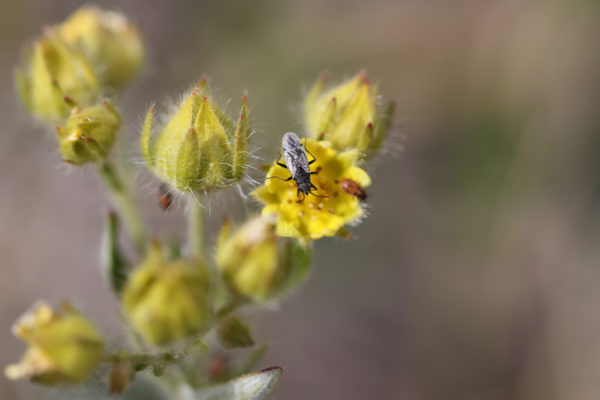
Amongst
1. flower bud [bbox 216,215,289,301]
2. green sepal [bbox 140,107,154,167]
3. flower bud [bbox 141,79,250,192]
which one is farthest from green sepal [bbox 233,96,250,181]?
green sepal [bbox 140,107,154,167]

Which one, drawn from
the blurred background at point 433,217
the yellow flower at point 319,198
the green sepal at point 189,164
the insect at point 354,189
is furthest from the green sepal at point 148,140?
the blurred background at point 433,217

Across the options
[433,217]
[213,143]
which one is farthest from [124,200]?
[433,217]

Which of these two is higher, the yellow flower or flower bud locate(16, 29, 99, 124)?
flower bud locate(16, 29, 99, 124)

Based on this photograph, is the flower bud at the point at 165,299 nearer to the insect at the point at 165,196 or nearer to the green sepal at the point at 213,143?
the green sepal at the point at 213,143

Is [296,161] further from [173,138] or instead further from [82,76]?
[82,76]

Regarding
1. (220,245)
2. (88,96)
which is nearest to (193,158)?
(220,245)

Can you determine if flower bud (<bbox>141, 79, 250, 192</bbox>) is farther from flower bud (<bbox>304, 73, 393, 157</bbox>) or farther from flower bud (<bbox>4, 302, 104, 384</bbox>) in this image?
flower bud (<bbox>4, 302, 104, 384</bbox>)
